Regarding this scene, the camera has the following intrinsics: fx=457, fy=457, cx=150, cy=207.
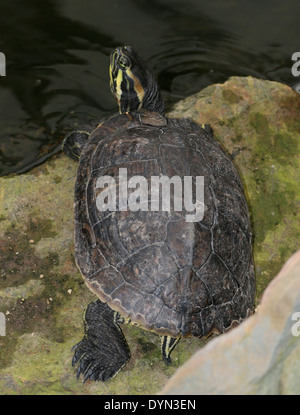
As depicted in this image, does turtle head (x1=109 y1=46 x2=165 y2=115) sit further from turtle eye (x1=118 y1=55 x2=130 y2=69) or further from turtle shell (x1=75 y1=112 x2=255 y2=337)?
turtle shell (x1=75 y1=112 x2=255 y2=337)

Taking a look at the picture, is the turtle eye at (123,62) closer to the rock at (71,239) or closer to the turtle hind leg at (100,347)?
the rock at (71,239)

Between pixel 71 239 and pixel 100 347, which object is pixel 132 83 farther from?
Result: pixel 100 347

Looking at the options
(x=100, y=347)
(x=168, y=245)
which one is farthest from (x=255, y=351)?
(x=100, y=347)

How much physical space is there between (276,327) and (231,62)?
4.16 m

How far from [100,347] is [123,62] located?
252 centimetres

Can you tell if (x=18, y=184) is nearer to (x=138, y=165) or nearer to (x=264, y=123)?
(x=138, y=165)

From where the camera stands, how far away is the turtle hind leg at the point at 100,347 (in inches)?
132

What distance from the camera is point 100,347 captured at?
347 cm

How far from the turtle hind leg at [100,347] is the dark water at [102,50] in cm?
182

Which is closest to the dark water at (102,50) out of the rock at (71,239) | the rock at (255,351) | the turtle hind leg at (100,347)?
the rock at (71,239)

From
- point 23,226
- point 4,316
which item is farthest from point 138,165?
point 4,316

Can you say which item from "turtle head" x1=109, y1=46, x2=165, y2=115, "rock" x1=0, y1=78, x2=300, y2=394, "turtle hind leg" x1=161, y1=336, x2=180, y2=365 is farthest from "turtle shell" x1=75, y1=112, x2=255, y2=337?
"turtle head" x1=109, y1=46, x2=165, y2=115

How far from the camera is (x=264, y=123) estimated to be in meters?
4.88

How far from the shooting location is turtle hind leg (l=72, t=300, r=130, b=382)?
132 inches
